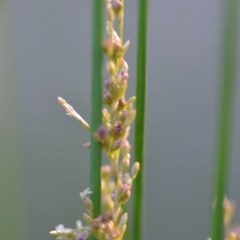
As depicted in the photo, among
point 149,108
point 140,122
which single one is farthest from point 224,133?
point 149,108

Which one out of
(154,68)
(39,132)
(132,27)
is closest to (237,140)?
(154,68)

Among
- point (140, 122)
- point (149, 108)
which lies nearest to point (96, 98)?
point (140, 122)

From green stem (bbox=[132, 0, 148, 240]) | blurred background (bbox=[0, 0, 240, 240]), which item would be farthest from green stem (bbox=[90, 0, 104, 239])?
blurred background (bbox=[0, 0, 240, 240])

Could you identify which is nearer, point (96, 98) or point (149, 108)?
point (96, 98)

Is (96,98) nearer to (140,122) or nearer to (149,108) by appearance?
(140,122)

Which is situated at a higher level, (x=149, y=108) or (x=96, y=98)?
(x=96, y=98)

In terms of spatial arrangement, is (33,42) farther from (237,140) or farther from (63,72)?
(237,140)

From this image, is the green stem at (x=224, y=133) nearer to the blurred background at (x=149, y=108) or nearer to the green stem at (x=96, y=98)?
the green stem at (x=96, y=98)
